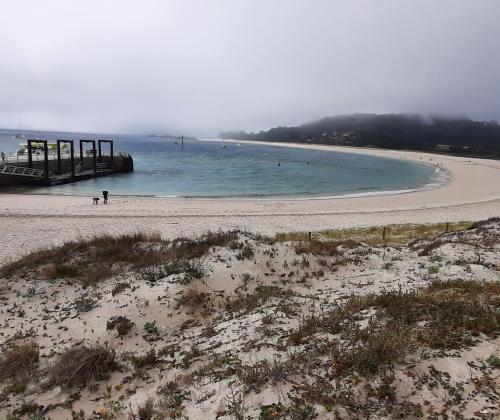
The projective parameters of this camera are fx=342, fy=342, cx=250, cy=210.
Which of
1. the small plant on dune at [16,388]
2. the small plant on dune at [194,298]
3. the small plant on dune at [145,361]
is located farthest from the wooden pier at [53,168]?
the small plant on dune at [145,361]

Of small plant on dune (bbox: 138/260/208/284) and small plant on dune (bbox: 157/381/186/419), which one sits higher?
small plant on dune (bbox: 138/260/208/284)

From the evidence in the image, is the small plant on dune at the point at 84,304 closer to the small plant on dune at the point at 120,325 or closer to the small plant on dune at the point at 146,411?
the small plant on dune at the point at 120,325

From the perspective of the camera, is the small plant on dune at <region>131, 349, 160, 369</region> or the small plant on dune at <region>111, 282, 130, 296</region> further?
the small plant on dune at <region>111, 282, 130, 296</region>

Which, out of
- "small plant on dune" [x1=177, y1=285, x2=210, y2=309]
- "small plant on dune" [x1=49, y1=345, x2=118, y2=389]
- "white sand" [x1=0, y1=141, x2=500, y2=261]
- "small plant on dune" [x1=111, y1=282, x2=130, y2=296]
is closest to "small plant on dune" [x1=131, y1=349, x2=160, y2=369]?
"small plant on dune" [x1=49, y1=345, x2=118, y2=389]

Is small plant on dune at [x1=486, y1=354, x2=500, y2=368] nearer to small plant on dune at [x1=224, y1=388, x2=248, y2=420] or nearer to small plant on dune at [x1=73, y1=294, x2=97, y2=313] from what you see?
small plant on dune at [x1=224, y1=388, x2=248, y2=420]

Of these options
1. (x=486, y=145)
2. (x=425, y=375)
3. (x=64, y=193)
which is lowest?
(x=64, y=193)

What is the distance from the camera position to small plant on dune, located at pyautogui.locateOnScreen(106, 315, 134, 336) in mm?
6738

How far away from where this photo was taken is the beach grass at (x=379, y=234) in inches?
650

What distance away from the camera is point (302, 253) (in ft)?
35.0

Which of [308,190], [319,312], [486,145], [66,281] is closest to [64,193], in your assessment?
[308,190]

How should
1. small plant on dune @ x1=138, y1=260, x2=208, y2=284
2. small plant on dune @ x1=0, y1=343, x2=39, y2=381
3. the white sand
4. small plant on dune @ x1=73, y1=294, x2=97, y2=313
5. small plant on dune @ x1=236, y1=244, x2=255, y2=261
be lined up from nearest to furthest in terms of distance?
small plant on dune @ x1=0, y1=343, x2=39, y2=381 → small plant on dune @ x1=73, y1=294, x2=97, y2=313 → small plant on dune @ x1=138, y1=260, x2=208, y2=284 → small plant on dune @ x1=236, y1=244, x2=255, y2=261 → the white sand

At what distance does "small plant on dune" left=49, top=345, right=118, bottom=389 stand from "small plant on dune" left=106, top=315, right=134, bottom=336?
1.00m

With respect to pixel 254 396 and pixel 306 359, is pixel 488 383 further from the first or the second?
pixel 254 396

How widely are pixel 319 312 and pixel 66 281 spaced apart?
260 inches
